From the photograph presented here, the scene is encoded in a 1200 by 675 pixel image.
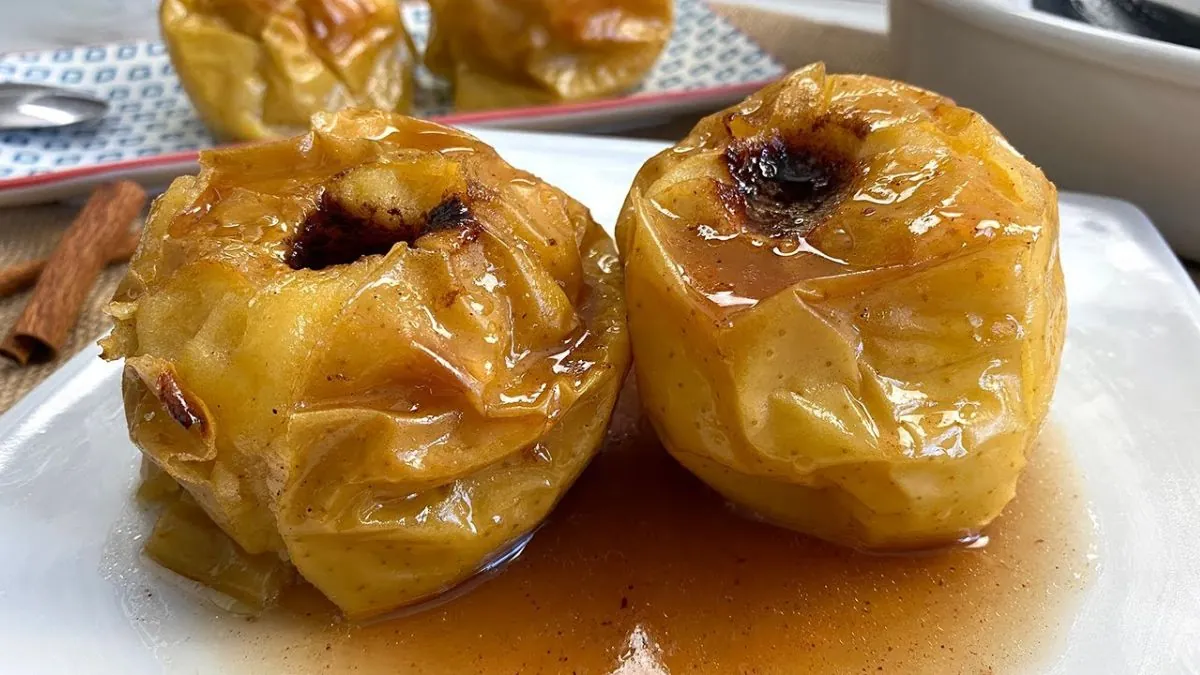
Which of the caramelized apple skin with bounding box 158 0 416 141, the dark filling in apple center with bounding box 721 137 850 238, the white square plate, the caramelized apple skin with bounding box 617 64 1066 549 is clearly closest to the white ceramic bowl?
the white square plate

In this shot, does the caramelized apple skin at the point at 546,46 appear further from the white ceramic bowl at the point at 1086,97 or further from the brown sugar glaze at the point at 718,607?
the brown sugar glaze at the point at 718,607

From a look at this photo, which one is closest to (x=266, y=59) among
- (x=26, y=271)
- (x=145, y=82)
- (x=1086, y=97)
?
(x=145, y=82)

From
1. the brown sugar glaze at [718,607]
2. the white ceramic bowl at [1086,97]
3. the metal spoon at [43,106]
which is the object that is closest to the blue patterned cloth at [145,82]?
the metal spoon at [43,106]

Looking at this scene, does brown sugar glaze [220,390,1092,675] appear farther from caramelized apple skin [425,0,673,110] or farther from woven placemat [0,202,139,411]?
caramelized apple skin [425,0,673,110]

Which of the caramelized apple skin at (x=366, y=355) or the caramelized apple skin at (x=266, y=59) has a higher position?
the caramelized apple skin at (x=366, y=355)

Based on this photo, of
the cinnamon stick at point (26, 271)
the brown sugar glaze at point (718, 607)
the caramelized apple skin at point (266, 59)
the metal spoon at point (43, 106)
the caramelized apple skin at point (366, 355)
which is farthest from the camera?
the metal spoon at point (43, 106)

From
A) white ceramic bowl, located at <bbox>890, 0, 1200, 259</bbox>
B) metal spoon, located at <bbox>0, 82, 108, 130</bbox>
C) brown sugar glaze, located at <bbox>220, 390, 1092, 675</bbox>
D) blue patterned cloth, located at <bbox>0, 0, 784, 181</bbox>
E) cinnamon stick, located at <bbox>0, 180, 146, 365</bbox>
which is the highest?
white ceramic bowl, located at <bbox>890, 0, 1200, 259</bbox>

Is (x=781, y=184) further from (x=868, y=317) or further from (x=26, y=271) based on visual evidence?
(x=26, y=271)
